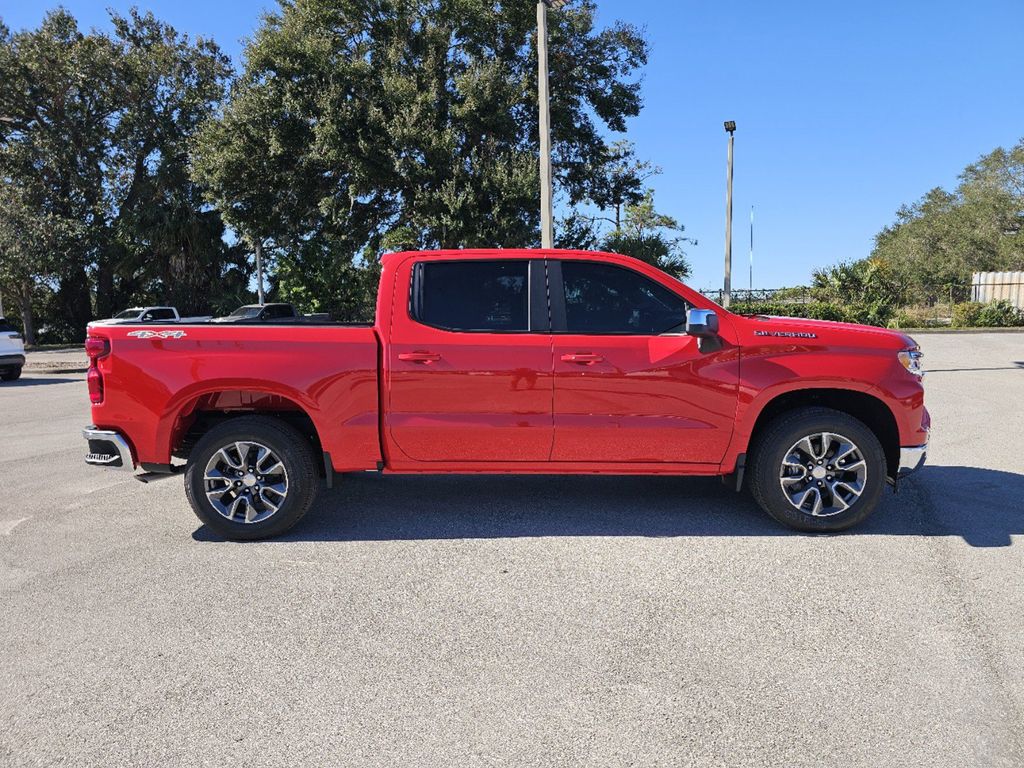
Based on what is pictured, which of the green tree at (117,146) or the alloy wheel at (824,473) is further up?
the green tree at (117,146)

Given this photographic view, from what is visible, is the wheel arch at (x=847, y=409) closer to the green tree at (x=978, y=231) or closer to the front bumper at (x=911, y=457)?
the front bumper at (x=911, y=457)

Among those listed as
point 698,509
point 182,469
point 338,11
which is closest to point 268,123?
point 338,11

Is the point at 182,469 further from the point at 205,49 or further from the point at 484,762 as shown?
the point at 205,49

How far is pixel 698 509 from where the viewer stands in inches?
221

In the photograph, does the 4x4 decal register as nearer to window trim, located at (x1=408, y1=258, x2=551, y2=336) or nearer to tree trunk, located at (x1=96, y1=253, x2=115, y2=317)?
window trim, located at (x1=408, y1=258, x2=551, y2=336)

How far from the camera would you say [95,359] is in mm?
4965

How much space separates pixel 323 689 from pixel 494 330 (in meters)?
2.59

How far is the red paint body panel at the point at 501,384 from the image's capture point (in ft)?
16.1

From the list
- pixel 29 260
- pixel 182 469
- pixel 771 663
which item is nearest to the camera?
pixel 771 663

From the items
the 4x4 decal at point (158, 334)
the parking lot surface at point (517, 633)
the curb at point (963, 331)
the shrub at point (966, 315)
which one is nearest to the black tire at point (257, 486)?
the parking lot surface at point (517, 633)

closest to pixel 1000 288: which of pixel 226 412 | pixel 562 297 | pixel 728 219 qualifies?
pixel 728 219

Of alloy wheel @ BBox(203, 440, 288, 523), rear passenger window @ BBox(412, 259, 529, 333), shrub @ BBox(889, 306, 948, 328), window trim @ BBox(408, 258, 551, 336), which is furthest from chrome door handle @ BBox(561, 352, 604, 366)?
shrub @ BBox(889, 306, 948, 328)

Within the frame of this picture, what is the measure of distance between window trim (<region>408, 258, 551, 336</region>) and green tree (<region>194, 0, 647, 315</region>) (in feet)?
53.3

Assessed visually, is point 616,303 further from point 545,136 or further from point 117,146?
point 117,146
